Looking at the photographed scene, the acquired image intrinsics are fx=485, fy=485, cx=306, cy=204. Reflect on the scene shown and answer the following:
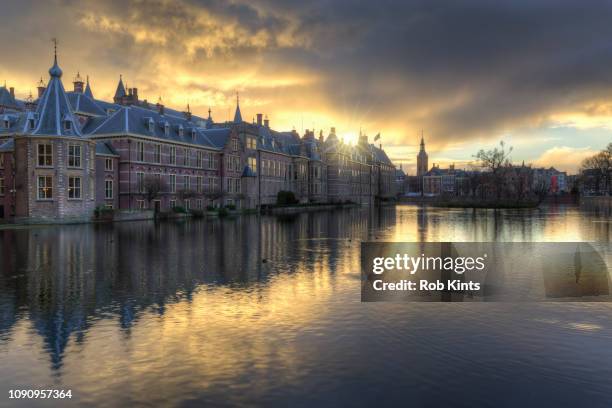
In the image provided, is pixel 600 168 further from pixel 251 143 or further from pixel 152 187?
pixel 152 187

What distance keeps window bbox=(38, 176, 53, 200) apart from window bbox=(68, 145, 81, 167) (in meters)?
2.68

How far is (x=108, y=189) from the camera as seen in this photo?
199 ft

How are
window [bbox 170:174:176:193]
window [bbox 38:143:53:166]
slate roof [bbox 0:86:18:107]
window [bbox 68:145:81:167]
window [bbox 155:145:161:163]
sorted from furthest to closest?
slate roof [bbox 0:86:18:107]
window [bbox 170:174:176:193]
window [bbox 155:145:161:163]
window [bbox 68:145:81:167]
window [bbox 38:143:53:166]

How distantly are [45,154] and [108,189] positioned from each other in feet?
35.9

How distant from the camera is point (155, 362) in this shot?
10211 millimetres

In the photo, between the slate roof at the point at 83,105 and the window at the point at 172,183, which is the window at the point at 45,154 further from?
the window at the point at 172,183

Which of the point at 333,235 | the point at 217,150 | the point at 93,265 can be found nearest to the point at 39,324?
the point at 93,265

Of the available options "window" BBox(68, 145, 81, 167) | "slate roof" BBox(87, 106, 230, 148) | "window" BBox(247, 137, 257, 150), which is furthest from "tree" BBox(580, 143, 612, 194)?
"window" BBox(68, 145, 81, 167)

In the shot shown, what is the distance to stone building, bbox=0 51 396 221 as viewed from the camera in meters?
50.6

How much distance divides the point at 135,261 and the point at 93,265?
6.60 feet

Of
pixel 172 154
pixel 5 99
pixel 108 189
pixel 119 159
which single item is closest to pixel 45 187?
pixel 108 189

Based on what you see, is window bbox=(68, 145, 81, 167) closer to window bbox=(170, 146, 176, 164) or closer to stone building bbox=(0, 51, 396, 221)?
stone building bbox=(0, 51, 396, 221)

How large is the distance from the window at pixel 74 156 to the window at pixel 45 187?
2.68 meters

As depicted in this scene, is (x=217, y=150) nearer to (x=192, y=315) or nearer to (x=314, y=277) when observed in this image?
(x=314, y=277)
